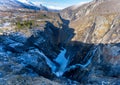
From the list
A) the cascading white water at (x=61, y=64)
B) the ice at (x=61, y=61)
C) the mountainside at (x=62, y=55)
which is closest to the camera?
the mountainside at (x=62, y=55)

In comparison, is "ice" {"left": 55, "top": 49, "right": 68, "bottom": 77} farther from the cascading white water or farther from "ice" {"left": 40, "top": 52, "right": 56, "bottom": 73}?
"ice" {"left": 40, "top": 52, "right": 56, "bottom": 73}

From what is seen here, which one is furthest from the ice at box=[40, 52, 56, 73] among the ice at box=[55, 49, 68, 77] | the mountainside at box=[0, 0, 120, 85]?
the ice at box=[55, 49, 68, 77]

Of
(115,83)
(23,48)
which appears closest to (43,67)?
(23,48)

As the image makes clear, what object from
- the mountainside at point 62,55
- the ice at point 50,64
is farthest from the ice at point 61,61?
the ice at point 50,64

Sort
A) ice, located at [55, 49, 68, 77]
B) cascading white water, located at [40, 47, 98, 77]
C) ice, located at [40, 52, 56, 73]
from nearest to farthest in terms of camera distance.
Answer: cascading white water, located at [40, 47, 98, 77], ice, located at [55, 49, 68, 77], ice, located at [40, 52, 56, 73]

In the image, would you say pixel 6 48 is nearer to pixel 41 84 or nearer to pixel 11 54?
pixel 11 54

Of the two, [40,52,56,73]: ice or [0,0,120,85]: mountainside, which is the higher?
[0,0,120,85]: mountainside

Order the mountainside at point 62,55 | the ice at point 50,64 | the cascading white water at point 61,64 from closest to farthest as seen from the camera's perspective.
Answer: the mountainside at point 62,55 → the cascading white water at point 61,64 → the ice at point 50,64

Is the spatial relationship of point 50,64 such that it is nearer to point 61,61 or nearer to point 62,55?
point 61,61

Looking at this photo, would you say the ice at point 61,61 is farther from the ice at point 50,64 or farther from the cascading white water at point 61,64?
the ice at point 50,64

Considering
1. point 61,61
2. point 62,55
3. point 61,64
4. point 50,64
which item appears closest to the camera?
point 50,64

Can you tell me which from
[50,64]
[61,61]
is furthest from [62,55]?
[50,64]
